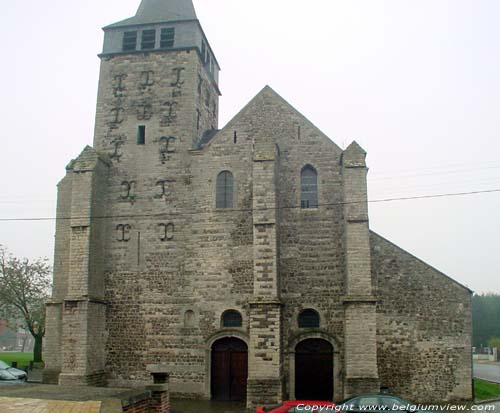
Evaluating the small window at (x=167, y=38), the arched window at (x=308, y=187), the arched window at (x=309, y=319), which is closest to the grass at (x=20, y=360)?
the arched window at (x=309, y=319)

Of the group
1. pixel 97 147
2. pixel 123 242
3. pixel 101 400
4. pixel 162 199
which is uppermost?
pixel 97 147

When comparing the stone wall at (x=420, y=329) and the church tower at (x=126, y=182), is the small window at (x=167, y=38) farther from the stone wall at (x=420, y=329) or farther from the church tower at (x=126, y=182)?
the stone wall at (x=420, y=329)

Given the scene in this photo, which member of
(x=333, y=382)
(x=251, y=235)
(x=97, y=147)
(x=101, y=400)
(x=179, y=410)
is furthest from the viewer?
(x=97, y=147)

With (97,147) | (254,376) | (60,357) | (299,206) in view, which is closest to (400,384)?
(254,376)

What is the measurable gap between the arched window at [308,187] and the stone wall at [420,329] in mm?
2919

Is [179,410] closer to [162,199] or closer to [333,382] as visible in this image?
[333,382]

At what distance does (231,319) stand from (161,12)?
48.6 ft

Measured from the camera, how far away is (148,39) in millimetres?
26500

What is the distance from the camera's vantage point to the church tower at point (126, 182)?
22953mm

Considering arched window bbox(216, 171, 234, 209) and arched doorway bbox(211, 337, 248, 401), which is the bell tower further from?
arched doorway bbox(211, 337, 248, 401)

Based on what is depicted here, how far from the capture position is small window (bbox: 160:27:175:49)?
26219mm

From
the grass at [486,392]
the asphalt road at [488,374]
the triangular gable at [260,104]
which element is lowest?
the asphalt road at [488,374]

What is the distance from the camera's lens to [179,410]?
19828 millimetres

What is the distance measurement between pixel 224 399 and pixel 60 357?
23.5 feet
